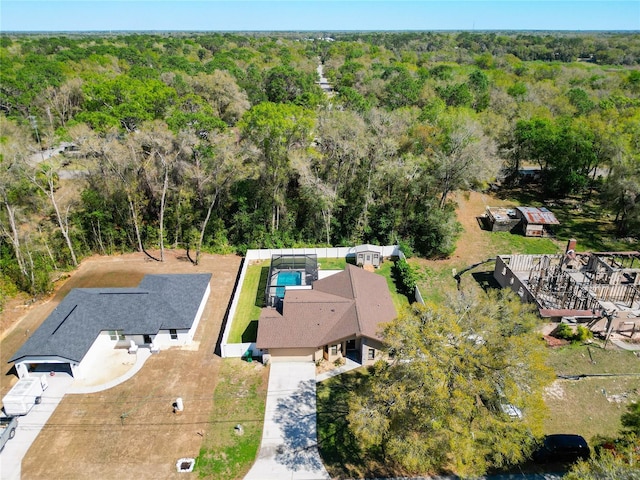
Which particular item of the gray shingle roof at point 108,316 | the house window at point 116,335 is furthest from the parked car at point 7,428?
the house window at point 116,335

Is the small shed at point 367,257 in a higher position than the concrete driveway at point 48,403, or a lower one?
higher

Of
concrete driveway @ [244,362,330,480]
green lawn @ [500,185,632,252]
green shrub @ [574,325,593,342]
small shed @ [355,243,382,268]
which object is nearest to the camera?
concrete driveway @ [244,362,330,480]

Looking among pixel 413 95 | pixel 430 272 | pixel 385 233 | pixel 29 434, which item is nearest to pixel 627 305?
pixel 430 272

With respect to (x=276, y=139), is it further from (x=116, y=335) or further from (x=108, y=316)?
(x=116, y=335)

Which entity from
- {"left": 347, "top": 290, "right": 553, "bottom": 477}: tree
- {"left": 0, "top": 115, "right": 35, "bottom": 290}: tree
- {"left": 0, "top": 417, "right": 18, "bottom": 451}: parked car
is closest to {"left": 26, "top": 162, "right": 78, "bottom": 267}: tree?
{"left": 0, "top": 115, "right": 35, "bottom": 290}: tree

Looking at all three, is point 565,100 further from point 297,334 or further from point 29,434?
point 29,434

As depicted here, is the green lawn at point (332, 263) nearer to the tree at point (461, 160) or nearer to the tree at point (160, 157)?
the tree at point (461, 160)

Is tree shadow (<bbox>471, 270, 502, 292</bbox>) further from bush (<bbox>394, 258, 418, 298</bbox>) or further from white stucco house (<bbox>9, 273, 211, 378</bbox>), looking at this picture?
white stucco house (<bbox>9, 273, 211, 378</bbox>)
